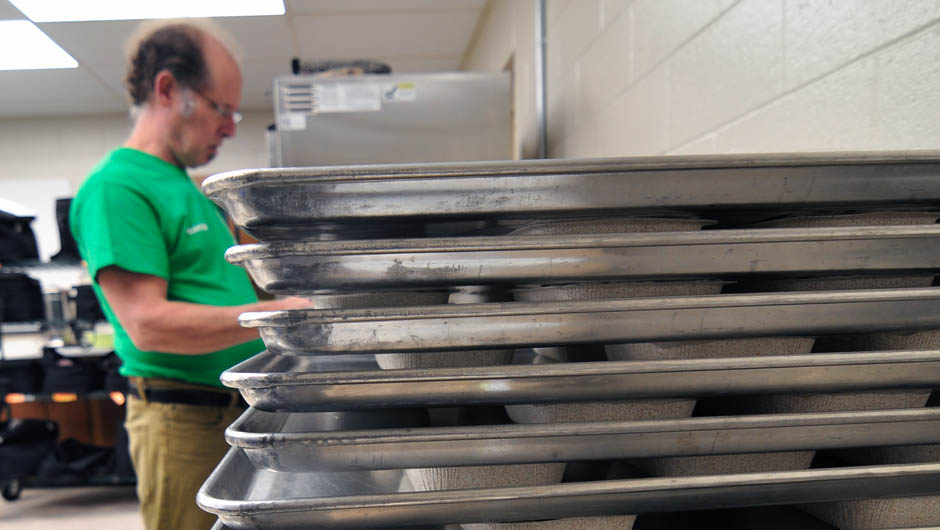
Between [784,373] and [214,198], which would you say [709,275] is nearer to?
[784,373]

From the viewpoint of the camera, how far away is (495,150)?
87.7 inches

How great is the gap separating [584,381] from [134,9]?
12.6ft

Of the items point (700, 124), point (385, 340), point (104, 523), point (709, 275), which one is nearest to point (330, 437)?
point (385, 340)

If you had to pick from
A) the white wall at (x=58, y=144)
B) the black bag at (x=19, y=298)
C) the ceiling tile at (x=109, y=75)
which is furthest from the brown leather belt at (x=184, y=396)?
the white wall at (x=58, y=144)

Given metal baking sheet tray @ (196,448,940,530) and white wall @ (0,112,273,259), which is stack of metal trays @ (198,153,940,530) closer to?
metal baking sheet tray @ (196,448,940,530)

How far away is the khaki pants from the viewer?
1292 mm

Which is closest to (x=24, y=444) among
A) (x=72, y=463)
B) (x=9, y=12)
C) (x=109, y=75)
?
(x=72, y=463)

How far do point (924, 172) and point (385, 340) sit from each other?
1.05 feet

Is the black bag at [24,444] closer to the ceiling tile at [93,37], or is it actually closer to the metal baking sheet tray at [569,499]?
the ceiling tile at [93,37]

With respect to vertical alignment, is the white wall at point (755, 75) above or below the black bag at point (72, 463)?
above

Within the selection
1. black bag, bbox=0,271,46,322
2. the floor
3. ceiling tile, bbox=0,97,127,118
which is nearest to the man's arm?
the floor

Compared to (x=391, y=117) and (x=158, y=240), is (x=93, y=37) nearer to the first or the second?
(x=391, y=117)

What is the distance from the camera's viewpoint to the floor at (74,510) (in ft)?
10.2

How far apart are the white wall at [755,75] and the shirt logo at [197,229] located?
1022 millimetres
